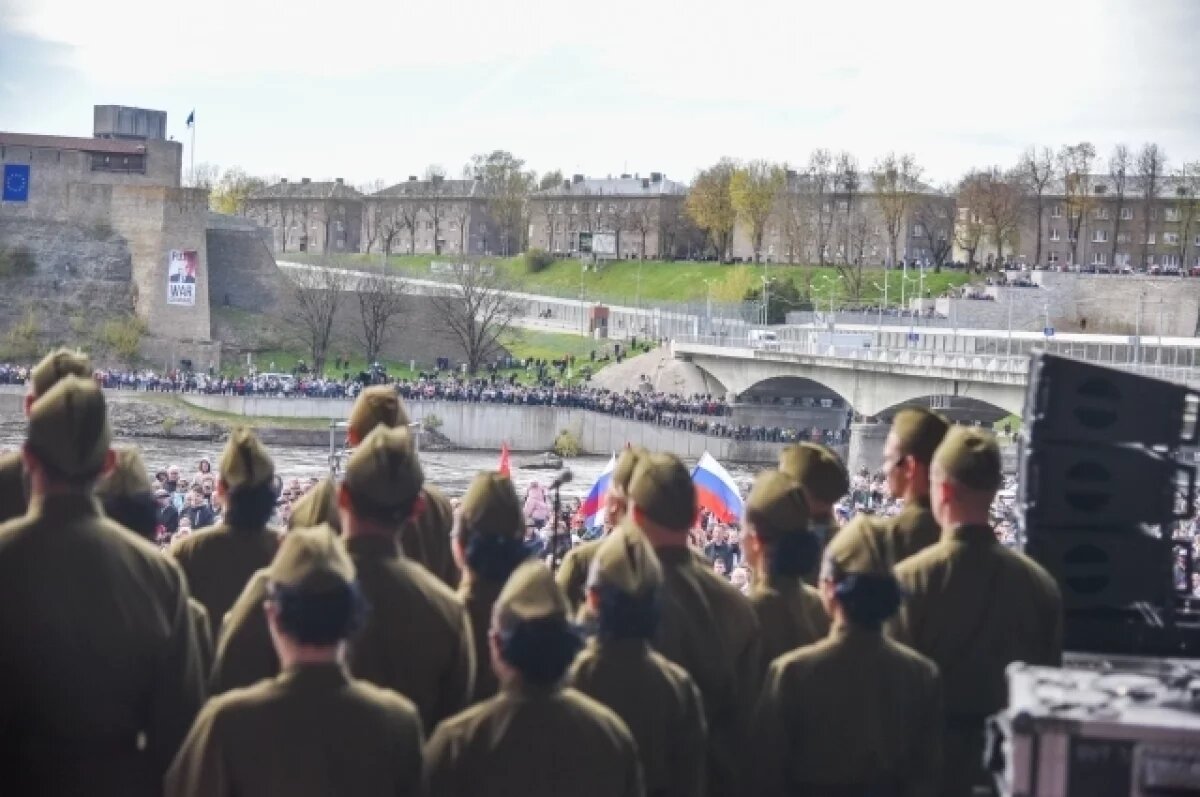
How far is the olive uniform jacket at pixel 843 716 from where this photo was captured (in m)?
5.84

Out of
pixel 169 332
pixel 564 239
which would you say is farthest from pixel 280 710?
pixel 564 239

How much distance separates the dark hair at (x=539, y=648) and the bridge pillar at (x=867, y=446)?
1956 inches

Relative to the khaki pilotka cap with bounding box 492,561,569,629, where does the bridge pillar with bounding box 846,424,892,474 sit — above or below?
below

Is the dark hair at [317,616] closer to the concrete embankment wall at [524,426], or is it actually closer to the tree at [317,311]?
the concrete embankment wall at [524,426]

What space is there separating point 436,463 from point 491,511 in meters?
48.8

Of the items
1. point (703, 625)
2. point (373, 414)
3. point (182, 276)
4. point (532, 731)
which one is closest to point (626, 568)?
point (532, 731)

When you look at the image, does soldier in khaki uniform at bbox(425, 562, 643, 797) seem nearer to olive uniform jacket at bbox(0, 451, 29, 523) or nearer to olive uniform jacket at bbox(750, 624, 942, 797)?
olive uniform jacket at bbox(750, 624, 942, 797)

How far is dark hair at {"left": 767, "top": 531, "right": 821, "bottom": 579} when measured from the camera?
646cm

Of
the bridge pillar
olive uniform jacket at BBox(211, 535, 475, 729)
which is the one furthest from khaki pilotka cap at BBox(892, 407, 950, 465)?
the bridge pillar

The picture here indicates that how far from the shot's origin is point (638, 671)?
213 inches

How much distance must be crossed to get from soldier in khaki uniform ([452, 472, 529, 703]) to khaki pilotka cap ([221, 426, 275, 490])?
0.69 meters

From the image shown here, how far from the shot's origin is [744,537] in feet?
21.6

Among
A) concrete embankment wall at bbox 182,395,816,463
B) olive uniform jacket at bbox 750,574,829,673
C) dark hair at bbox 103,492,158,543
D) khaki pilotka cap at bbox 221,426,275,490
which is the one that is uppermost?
khaki pilotka cap at bbox 221,426,275,490

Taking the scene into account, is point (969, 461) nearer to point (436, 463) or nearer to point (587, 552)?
point (587, 552)
